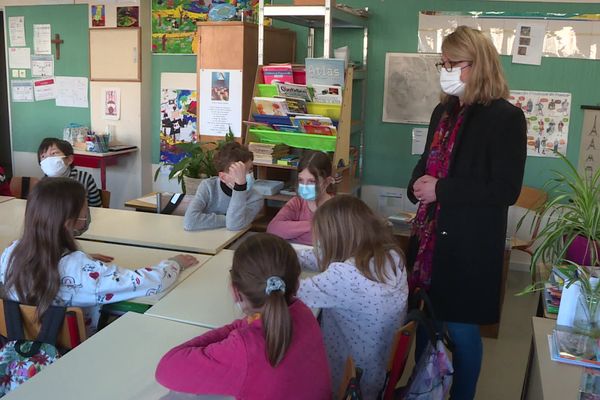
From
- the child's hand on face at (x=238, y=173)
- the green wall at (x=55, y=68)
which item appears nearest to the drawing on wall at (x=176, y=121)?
the green wall at (x=55, y=68)

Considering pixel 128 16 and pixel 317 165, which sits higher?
pixel 128 16

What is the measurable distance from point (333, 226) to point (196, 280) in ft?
2.02

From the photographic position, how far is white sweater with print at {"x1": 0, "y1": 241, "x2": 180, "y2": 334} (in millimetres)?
1842

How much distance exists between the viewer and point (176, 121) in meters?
5.07

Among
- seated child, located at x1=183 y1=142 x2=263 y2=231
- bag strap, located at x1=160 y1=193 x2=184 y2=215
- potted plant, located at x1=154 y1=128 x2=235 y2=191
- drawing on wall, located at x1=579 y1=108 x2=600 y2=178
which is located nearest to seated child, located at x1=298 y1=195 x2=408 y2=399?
seated child, located at x1=183 y1=142 x2=263 y2=231

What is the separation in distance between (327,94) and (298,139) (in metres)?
0.34

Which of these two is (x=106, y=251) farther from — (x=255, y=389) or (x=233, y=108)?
(x=233, y=108)

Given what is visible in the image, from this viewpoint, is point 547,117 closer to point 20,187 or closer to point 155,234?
point 155,234

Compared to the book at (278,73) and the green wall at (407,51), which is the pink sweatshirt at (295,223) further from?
the green wall at (407,51)

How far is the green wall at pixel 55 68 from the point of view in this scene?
206 inches

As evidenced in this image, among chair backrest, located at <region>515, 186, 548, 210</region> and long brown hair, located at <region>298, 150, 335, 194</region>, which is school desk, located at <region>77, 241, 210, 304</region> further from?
chair backrest, located at <region>515, 186, 548, 210</region>

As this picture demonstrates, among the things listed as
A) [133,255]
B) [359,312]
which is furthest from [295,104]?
[359,312]

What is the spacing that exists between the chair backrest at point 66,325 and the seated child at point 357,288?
646mm

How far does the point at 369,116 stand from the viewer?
4.44 meters
